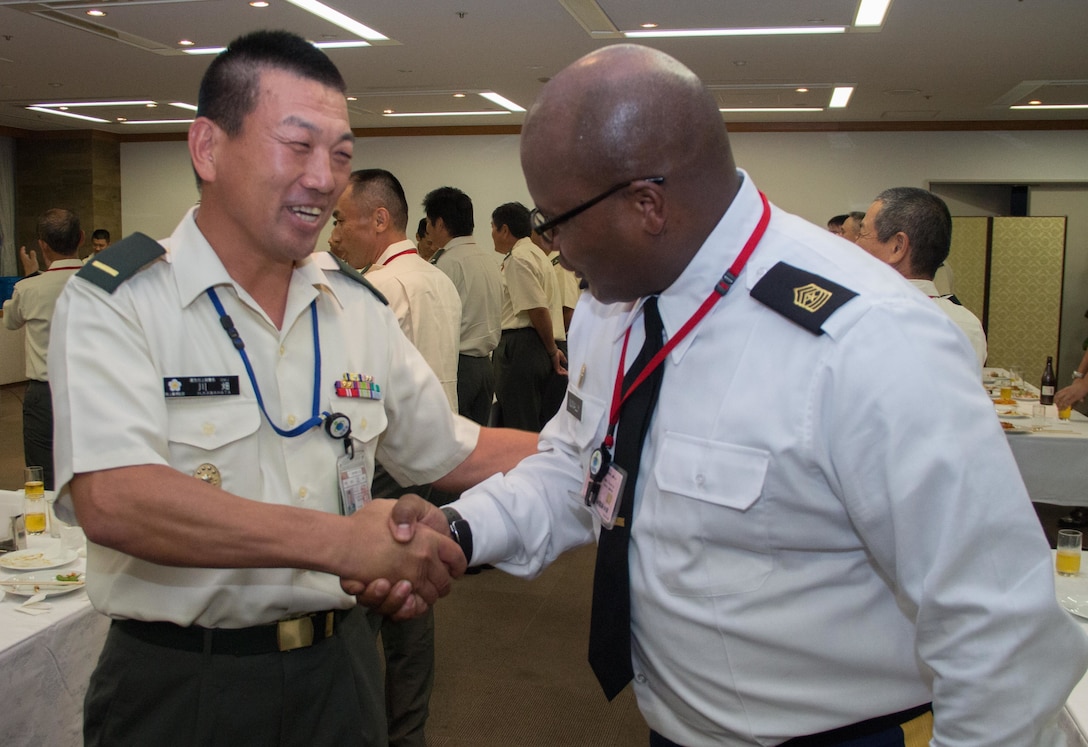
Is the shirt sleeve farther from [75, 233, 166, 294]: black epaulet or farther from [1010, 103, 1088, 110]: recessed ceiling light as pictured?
[1010, 103, 1088, 110]: recessed ceiling light

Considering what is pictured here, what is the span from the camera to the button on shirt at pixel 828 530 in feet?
3.44

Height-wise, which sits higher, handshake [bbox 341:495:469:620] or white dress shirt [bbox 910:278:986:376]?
white dress shirt [bbox 910:278:986:376]

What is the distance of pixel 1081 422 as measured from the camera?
4828 millimetres

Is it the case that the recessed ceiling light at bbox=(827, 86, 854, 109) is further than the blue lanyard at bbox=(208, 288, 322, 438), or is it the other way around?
the recessed ceiling light at bbox=(827, 86, 854, 109)

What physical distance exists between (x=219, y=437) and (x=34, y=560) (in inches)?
50.7

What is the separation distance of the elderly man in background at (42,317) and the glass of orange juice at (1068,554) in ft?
14.3

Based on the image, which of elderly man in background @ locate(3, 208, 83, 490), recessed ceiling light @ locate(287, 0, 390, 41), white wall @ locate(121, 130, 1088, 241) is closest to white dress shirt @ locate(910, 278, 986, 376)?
elderly man in background @ locate(3, 208, 83, 490)

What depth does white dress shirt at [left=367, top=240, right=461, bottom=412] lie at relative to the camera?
4.07 metres

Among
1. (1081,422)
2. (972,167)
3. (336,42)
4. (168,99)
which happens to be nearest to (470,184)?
(168,99)

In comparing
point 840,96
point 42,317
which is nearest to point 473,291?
point 42,317

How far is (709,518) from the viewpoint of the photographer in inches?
48.4

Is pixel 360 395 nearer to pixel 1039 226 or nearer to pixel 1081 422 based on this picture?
pixel 1081 422

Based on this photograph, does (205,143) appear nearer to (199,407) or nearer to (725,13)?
(199,407)

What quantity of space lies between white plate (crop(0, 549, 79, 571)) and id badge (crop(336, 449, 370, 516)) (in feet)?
3.93
